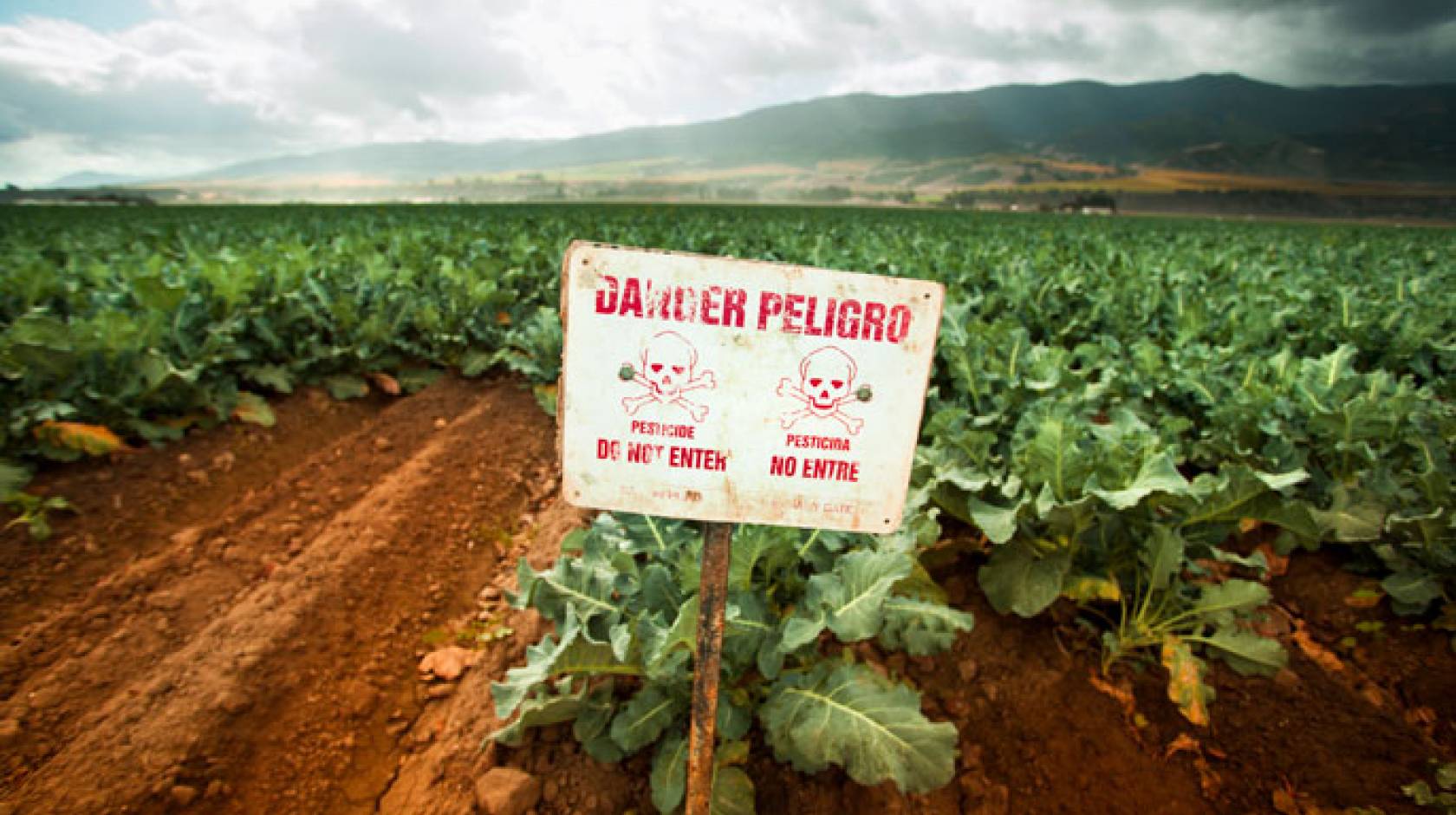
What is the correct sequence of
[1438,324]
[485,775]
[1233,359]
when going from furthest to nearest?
[1438,324]
[1233,359]
[485,775]

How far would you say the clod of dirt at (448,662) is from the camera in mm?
2715

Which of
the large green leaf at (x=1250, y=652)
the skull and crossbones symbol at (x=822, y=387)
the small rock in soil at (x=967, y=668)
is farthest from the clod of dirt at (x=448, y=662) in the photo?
→ the large green leaf at (x=1250, y=652)

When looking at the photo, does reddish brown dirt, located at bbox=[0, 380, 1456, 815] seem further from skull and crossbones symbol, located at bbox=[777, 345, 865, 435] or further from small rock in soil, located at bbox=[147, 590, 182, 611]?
skull and crossbones symbol, located at bbox=[777, 345, 865, 435]

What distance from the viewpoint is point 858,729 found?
5.97 ft

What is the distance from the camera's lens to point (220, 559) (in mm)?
3275

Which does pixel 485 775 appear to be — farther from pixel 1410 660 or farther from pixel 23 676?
pixel 1410 660

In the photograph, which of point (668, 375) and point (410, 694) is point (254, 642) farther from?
point (668, 375)

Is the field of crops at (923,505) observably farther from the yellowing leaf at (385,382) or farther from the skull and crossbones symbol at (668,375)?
the skull and crossbones symbol at (668,375)

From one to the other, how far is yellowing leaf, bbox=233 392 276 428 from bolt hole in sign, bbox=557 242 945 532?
4.12 m

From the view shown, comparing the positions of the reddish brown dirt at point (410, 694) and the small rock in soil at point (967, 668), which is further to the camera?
the small rock in soil at point (967, 668)

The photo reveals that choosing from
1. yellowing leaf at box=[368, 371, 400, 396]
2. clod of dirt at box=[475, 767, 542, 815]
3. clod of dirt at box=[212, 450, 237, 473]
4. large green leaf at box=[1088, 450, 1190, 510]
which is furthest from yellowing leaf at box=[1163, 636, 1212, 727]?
yellowing leaf at box=[368, 371, 400, 396]

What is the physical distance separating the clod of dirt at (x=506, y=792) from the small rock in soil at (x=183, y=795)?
91 centimetres

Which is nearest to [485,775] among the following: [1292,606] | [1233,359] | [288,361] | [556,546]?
[556,546]

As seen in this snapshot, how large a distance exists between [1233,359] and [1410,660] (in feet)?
7.94
